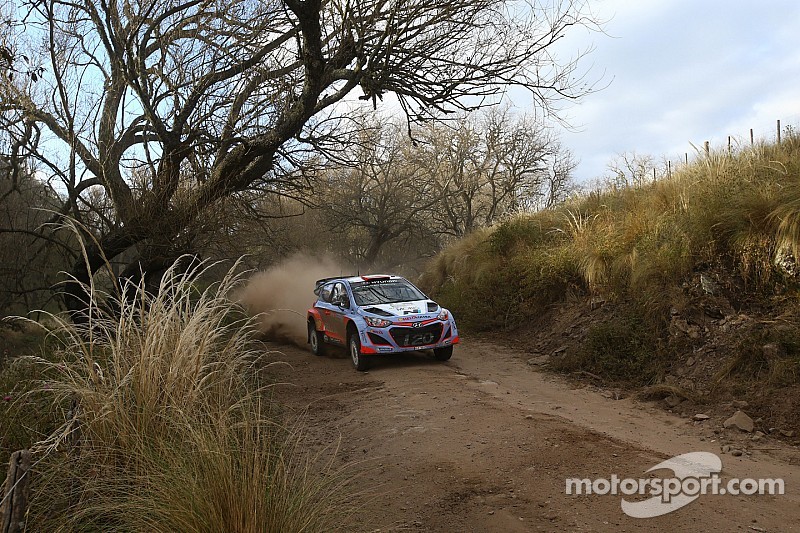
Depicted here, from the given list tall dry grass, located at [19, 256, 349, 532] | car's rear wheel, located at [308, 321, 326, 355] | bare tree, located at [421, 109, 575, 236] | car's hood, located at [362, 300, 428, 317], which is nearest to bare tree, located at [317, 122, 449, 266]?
bare tree, located at [421, 109, 575, 236]

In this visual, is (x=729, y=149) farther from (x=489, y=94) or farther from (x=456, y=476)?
(x=456, y=476)

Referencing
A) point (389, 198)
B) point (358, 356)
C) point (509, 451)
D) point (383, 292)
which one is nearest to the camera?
point (509, 451)

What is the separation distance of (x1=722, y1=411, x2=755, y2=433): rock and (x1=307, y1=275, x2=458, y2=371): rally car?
17.7ft

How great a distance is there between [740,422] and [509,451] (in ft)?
9.34

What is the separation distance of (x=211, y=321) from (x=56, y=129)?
9451mm

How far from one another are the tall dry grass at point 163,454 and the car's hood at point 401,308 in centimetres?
628

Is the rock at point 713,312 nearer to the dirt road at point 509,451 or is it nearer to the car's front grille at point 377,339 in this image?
the dirt road at point 509,451

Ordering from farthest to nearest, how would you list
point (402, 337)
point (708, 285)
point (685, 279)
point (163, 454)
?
1. point (402, 337)
2. point (685, 279)
3. point (708, 285)
4. point (163, 454)

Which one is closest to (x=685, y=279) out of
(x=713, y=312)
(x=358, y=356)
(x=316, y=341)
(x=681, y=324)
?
(x=713, y=312)

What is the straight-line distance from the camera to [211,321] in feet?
17.7

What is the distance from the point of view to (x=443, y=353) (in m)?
12.1

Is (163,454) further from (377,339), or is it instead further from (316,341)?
(316,341)

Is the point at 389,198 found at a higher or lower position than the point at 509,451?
higher

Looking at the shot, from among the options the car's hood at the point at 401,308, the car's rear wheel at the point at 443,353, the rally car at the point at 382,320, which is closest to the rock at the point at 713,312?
the rally car at the point at 382,320
